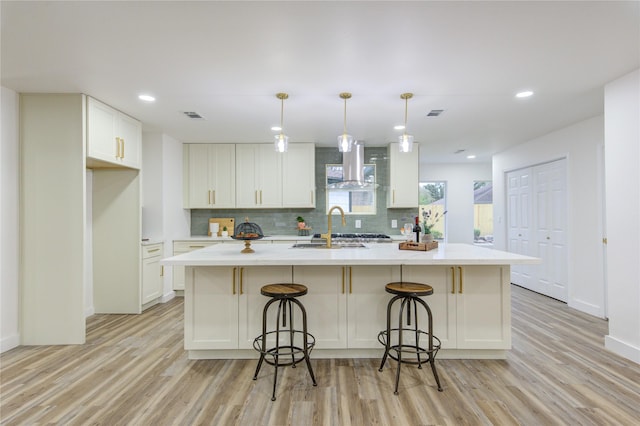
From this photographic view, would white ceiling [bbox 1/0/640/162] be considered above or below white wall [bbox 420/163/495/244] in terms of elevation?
above

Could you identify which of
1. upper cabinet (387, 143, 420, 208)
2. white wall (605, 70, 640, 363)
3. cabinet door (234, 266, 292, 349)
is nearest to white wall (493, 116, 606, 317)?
white wall (605, 70, 640, 363)

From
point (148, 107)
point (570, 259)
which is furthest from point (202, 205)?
point (570, 259)

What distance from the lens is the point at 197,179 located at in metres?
5.39

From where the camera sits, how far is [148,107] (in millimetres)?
3627

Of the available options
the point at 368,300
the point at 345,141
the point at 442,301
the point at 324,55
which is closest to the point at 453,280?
the point at 442,301

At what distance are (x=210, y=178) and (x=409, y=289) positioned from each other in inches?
157

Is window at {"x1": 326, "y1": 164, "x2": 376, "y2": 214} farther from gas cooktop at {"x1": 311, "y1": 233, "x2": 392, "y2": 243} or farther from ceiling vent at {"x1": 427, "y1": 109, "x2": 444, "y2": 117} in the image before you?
ceiling vent at {"x1": 427, "y1": 109, "x2": 444, "y2": 117}

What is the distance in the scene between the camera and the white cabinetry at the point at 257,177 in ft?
17.7

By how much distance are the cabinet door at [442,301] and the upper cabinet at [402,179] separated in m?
2.70

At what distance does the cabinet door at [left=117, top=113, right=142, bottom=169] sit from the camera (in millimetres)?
3803

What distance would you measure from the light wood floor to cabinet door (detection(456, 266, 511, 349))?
0.59 ft

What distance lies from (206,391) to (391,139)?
4202mm

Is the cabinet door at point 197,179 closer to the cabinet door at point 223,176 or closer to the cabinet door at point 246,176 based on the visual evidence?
the cabinet door at point 223,176

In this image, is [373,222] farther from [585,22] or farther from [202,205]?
[585,22]
